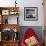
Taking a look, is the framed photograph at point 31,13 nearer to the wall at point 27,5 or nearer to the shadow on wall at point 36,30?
the wall at point 27,5

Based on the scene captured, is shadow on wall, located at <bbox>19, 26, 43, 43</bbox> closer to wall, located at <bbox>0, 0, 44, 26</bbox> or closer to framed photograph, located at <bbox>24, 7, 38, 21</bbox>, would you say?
wall, located at <bbox>0, 0, 44, 26</bbox>

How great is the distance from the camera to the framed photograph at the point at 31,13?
595cm

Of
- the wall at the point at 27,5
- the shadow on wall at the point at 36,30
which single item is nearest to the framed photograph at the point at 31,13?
the wall at the point at 27,5

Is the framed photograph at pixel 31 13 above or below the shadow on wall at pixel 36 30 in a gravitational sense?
above

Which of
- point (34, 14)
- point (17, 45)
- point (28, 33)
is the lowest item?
point (17, 45)

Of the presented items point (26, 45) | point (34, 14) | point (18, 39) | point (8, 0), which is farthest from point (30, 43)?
point (8, 0)

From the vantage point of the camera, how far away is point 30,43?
5.51 m

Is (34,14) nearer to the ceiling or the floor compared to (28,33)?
nearer to the ceiling

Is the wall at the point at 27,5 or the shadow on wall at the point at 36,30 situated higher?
the wall at the point at 27,5

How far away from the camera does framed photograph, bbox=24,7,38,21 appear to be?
595cm

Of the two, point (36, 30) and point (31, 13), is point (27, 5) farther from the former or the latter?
point (36, 30)

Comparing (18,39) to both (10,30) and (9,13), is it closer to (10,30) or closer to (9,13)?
(10,30)

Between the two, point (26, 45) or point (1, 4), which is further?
point (1, 4)

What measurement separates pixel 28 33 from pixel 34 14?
754 millimetres
